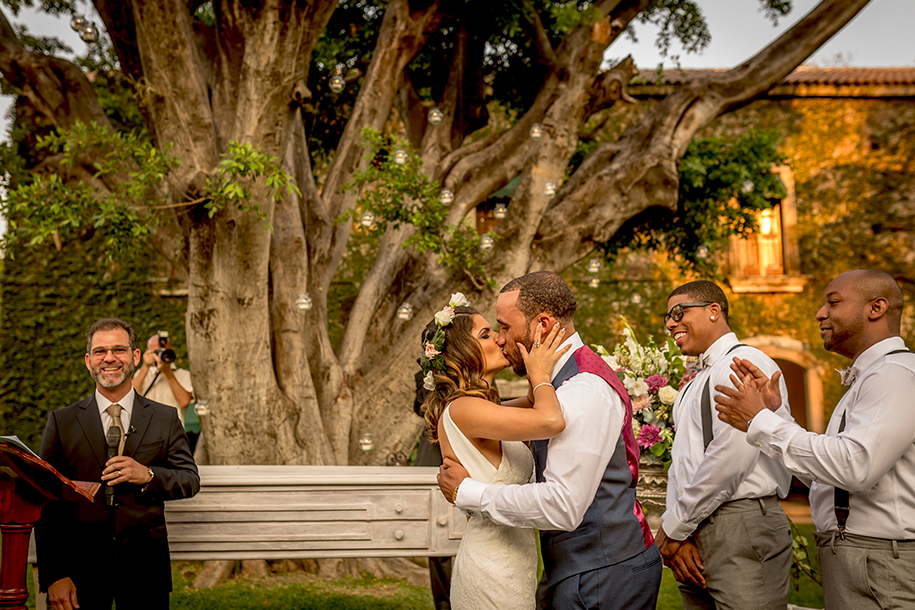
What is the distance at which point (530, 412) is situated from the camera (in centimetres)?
227

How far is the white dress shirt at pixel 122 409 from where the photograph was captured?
11.1 ft

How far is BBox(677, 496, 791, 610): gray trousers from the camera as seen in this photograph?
281 centimetres

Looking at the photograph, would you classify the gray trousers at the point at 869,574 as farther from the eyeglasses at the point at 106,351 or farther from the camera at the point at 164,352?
the camera at the point at 164,352

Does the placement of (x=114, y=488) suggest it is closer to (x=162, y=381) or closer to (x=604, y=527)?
(x=604, y=527)

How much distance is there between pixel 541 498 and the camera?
2.22 meters

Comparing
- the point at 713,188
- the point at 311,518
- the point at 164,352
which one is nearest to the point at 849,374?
→ the point at 311,518

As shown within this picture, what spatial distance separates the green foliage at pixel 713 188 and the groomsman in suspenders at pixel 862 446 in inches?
206

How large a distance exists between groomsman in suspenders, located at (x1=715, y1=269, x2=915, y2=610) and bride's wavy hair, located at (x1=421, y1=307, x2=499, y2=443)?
36.7 inches

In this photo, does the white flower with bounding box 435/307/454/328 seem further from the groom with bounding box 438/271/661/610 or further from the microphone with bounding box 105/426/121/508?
the microphone with bounding box 105/426/121/508

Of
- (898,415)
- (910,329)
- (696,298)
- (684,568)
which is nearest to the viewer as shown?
(898,415)

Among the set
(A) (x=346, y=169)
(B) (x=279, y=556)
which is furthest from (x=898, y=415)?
(A) (x=346, y=169)

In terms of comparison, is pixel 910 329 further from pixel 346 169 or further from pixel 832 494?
pixel 832 494

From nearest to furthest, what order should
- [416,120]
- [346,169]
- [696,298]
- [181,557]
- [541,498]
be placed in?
[541,498], [696,298], [181,557], [346,169], [416,120]

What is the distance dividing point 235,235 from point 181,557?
2.42m
